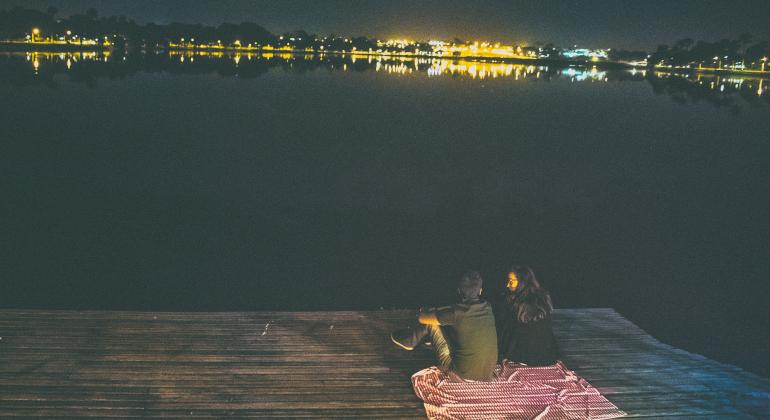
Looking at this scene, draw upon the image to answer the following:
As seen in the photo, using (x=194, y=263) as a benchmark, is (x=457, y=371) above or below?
above

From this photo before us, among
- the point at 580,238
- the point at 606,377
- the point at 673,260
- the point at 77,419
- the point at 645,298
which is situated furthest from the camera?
the point at 580,238

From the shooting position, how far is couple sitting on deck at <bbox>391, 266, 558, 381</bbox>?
217 inches

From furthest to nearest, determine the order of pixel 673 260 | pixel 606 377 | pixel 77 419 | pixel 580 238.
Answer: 1. pixel 580 238
2. pixel 673 260
3. pixel 606 377
4. pixel 77 419

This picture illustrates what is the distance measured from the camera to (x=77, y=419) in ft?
16.2

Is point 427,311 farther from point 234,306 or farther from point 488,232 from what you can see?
point 488,232

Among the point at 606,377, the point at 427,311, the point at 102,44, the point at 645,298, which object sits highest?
the point at 102,44

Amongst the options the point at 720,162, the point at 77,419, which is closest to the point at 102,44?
the point at 720,162

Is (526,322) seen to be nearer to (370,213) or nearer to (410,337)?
(410,337)

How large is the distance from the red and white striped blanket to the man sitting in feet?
0.44

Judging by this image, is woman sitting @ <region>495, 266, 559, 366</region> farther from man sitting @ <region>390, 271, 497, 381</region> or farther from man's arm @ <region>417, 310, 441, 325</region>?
man's arm @ <region>417, 310, 441, 325</region>

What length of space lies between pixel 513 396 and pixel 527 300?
3.21 ft

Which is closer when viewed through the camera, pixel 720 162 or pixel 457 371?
pixel 457 371

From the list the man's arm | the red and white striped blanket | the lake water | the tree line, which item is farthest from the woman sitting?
the tree line

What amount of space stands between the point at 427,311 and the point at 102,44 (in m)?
199
